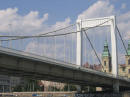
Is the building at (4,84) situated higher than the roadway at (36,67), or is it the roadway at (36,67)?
the roadway at (36,67)

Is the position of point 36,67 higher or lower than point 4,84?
higher

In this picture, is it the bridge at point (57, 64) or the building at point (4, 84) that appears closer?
the bridge at point (57, 64)

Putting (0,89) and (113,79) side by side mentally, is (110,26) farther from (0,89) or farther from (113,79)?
(0,89)

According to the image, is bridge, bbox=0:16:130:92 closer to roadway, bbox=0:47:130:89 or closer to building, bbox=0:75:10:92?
roadway, bbox=0:47:130:89

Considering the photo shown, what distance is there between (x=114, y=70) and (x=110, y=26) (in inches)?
447

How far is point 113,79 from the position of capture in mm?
70750

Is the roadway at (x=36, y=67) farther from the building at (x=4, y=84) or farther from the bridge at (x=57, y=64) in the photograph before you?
the building at (x=4, y=84)

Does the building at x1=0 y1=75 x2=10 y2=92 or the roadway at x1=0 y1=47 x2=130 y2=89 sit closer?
the roadway at x1=0 y1=47 x2=130 y2=89

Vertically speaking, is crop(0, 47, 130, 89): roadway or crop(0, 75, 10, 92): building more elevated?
crop(0, 47, 130, 89): roadway

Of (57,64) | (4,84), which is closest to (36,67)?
(57,64)

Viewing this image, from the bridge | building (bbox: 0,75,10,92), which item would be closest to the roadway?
the bridge

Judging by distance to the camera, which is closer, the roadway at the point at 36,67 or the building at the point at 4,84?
the roadway at the point at 36,67

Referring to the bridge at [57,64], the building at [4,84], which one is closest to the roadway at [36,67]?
the bridge at [57,64]

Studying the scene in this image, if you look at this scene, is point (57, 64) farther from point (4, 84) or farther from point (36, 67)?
point (4, 84)
